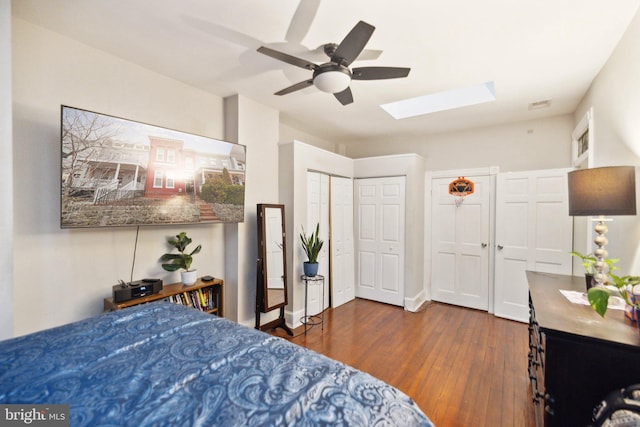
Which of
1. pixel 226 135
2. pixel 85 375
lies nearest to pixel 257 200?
pixel 226 135

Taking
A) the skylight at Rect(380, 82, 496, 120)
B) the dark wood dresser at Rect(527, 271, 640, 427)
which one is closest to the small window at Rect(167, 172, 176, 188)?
the skylight at Rect(380, 82, 496, 120)

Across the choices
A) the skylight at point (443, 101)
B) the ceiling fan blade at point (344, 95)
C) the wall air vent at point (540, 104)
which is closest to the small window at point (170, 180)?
the ceiling fan blade at point (344, 95)

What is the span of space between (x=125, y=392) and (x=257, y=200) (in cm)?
248

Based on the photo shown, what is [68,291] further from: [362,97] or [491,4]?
[491,4]

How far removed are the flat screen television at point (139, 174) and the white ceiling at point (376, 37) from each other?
0.64 metres

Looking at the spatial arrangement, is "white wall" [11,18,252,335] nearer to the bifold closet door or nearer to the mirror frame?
the mirror frame

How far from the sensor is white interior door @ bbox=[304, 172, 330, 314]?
3.69 meters

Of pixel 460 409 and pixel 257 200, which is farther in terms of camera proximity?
pixel 257 200

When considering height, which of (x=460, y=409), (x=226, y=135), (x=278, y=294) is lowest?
(x=460, y=409)

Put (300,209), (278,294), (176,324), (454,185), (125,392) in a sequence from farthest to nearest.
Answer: (454,185) < (300,209) < (278,294) < (176,324) < (125,392)

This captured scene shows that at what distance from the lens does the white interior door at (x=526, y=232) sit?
3.41 meters

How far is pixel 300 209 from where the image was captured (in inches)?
139

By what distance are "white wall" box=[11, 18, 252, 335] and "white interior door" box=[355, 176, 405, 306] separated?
2.97 meters

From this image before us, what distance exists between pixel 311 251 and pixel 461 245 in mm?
2363
